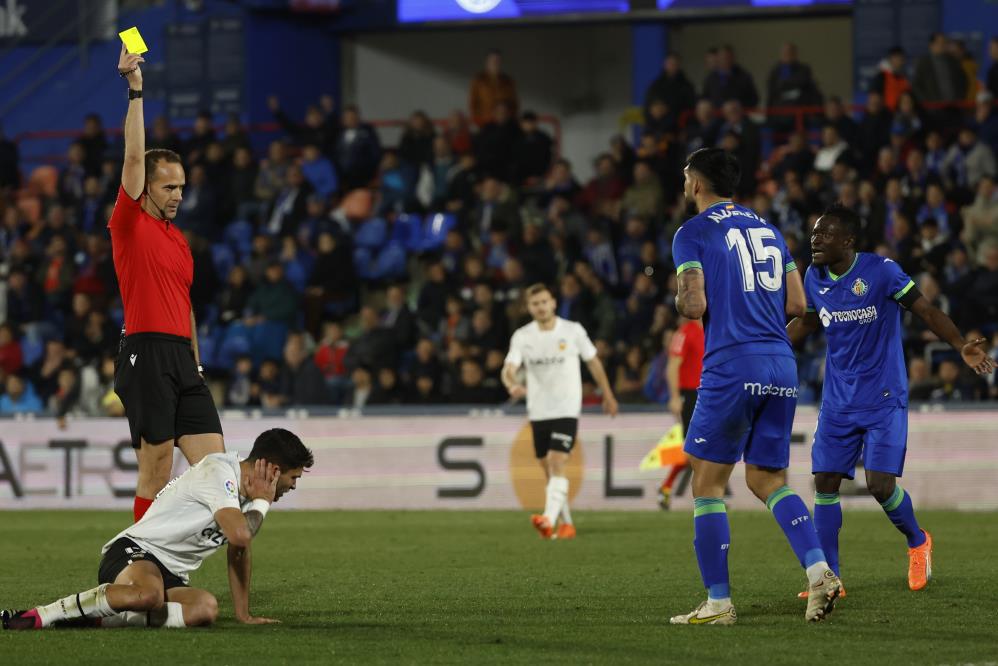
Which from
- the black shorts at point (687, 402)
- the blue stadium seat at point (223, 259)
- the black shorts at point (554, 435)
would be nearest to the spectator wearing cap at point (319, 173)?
the blue stadium seat at point (223, 259)

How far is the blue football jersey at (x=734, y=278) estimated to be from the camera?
774 cm

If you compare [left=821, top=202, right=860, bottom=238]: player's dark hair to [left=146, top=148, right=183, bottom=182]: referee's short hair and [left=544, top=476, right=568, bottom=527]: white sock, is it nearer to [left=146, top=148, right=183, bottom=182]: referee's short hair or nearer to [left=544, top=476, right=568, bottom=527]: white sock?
[left=146, top=148, right=183, bottom=182]: referee's short hair

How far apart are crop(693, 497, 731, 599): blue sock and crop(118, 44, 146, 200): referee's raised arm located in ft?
10.5

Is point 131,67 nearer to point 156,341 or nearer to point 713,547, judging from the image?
point 156,341

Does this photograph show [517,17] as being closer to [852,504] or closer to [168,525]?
[852,504]

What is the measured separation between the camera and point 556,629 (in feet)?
25.3

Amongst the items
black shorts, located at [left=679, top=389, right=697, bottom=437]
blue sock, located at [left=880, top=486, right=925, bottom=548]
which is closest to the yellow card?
blue sock, located at [left=880, top=486, right=925, bottom=548]

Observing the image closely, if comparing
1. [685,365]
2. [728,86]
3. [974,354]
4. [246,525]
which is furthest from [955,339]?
[728,86]

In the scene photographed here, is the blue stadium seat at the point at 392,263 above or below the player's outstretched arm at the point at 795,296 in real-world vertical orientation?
above

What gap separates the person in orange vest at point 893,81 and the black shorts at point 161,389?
14.2m

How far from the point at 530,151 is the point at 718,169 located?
15.3m

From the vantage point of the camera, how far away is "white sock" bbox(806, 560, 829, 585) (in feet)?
25.4

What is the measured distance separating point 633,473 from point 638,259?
13.9 feet

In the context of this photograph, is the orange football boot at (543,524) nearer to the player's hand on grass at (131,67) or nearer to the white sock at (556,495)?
the white sock at (556,495)
